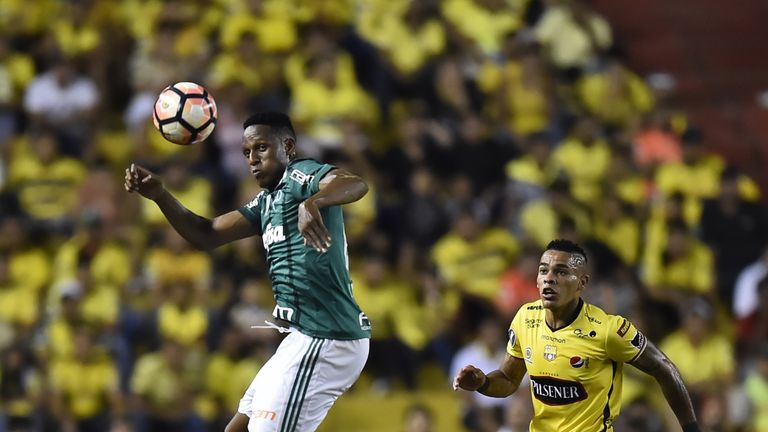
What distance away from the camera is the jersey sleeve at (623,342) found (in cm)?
802

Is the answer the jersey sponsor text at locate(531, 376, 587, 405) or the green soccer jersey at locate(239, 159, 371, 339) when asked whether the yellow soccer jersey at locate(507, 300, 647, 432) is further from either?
the green soccer jersey at locate(239, 159, 371, 339)

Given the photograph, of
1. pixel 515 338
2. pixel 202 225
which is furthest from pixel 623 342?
pixel 202 225

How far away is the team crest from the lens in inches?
324

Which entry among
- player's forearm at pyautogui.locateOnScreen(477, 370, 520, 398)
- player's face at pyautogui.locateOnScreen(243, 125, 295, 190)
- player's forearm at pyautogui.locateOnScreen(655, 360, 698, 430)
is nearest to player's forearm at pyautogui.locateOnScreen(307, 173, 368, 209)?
player's face at pyautogui.locateOnScreen(243, 125, 295, 190)

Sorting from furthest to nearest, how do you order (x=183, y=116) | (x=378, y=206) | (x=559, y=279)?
(x=378, y=206) < (x=183, y=116) < (x=559, y=279)

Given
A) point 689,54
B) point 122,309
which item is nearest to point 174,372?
point 122,309

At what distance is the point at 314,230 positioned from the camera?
7617 mm

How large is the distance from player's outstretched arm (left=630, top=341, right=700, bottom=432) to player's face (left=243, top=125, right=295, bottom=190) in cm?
240

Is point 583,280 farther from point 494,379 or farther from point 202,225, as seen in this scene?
point 202,225

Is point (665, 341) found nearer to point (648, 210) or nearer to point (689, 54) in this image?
point (648, 210)

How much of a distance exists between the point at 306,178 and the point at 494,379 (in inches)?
65.9

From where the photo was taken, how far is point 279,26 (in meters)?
16.7

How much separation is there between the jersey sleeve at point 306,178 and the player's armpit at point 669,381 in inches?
82.0

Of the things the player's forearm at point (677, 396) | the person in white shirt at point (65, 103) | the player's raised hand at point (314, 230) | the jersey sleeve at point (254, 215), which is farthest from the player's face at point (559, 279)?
the person in white shirt at point (65, 103)
